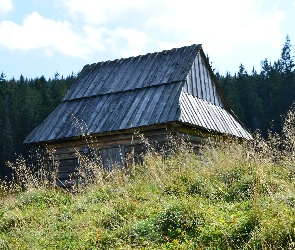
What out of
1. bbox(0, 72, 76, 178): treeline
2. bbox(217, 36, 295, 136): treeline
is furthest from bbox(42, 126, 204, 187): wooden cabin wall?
bbox(217, 36, 295, 136): treeline

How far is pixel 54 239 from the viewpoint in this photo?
6.39 meters

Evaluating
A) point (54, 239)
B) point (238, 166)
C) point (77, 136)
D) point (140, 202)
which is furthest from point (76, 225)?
point (77, 136)

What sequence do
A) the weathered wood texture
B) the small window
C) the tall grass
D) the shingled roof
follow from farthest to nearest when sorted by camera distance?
the small window < the shingled roof < the weathered wood texture < the tall grass

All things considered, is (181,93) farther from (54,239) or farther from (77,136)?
(54,239)

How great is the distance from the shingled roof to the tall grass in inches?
187

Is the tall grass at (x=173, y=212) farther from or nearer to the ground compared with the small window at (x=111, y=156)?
nearer to the ground

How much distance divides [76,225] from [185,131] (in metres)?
7.51

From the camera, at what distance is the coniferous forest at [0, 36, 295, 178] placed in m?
47.5

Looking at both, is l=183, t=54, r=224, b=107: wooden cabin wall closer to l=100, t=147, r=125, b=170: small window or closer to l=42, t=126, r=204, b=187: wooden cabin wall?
l=42, t=126, r=204, b=187: wooden cabin wall

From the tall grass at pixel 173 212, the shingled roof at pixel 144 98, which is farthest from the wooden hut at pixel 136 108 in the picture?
the tall grass at pixel 173 212

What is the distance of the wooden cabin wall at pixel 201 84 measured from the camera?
1512 cm

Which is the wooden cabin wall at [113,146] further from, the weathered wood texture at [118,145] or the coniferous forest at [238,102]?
the coniferous forest at [238,102]

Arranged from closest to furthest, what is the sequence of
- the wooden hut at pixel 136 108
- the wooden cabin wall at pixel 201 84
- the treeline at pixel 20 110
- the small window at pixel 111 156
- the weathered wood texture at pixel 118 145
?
1. the weathered wood texture at pixel 118 145
2. the wooden hut at pixel 136 108
3. the small window at pixel 111 156
4. the wooden cabin wall at pixel 201 84
5. the treeline at pixel 20 110

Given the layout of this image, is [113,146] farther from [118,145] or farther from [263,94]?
[263,94]
